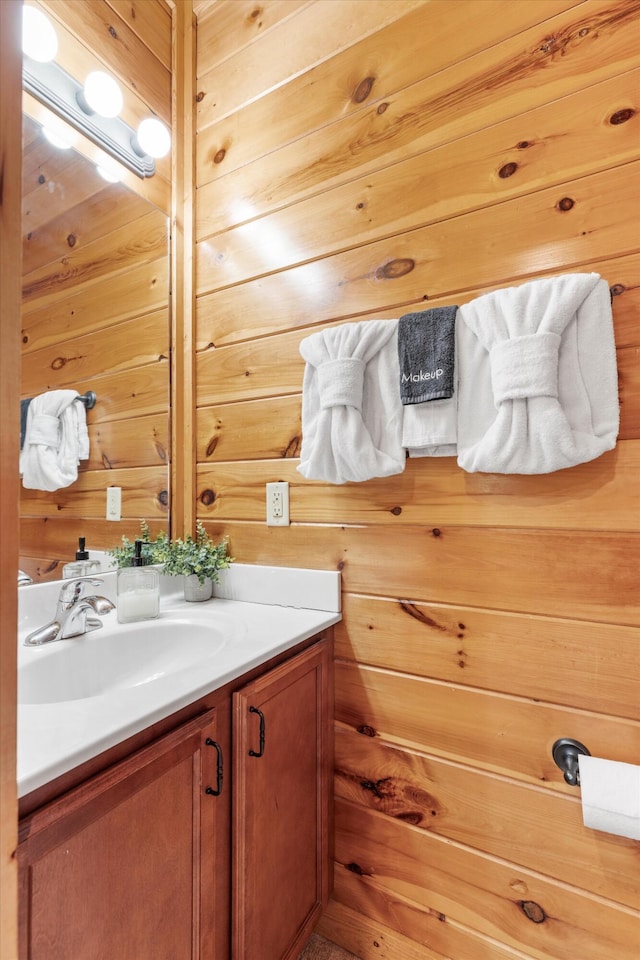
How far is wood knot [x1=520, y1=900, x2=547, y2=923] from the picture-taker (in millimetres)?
1006

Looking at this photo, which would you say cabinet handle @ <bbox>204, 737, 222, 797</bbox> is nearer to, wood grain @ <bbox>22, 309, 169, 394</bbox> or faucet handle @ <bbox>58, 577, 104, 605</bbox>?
faucet handle @ <bbox>58, 577, 104, 605</bbox>

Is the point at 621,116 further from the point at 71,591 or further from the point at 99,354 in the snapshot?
the point at 71,591

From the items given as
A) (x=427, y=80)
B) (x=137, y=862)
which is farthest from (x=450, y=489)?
(x=427, y=80)

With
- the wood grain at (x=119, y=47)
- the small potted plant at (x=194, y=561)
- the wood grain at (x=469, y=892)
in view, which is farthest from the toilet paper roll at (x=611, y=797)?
the wood grain at (x=119, y=47)

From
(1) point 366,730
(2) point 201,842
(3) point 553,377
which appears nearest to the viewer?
(2) point 201,842

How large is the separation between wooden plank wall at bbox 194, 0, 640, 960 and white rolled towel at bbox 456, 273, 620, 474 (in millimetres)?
68

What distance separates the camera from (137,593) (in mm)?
1192

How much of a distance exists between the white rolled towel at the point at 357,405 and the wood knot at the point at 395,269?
14cm

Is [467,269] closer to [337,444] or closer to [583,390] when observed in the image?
[583,390]

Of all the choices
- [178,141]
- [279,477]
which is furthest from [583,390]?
[178,141]

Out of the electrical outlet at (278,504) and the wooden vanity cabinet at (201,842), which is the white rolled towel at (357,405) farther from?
the wooden vanity cabinet at (201,842)

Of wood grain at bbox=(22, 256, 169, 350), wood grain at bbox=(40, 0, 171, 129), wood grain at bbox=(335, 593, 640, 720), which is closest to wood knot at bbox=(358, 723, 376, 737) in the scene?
wood grain at bbox=(335, 593, 640, 720)

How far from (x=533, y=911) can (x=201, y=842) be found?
762 millimetres

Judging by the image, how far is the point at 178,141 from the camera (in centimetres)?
158
